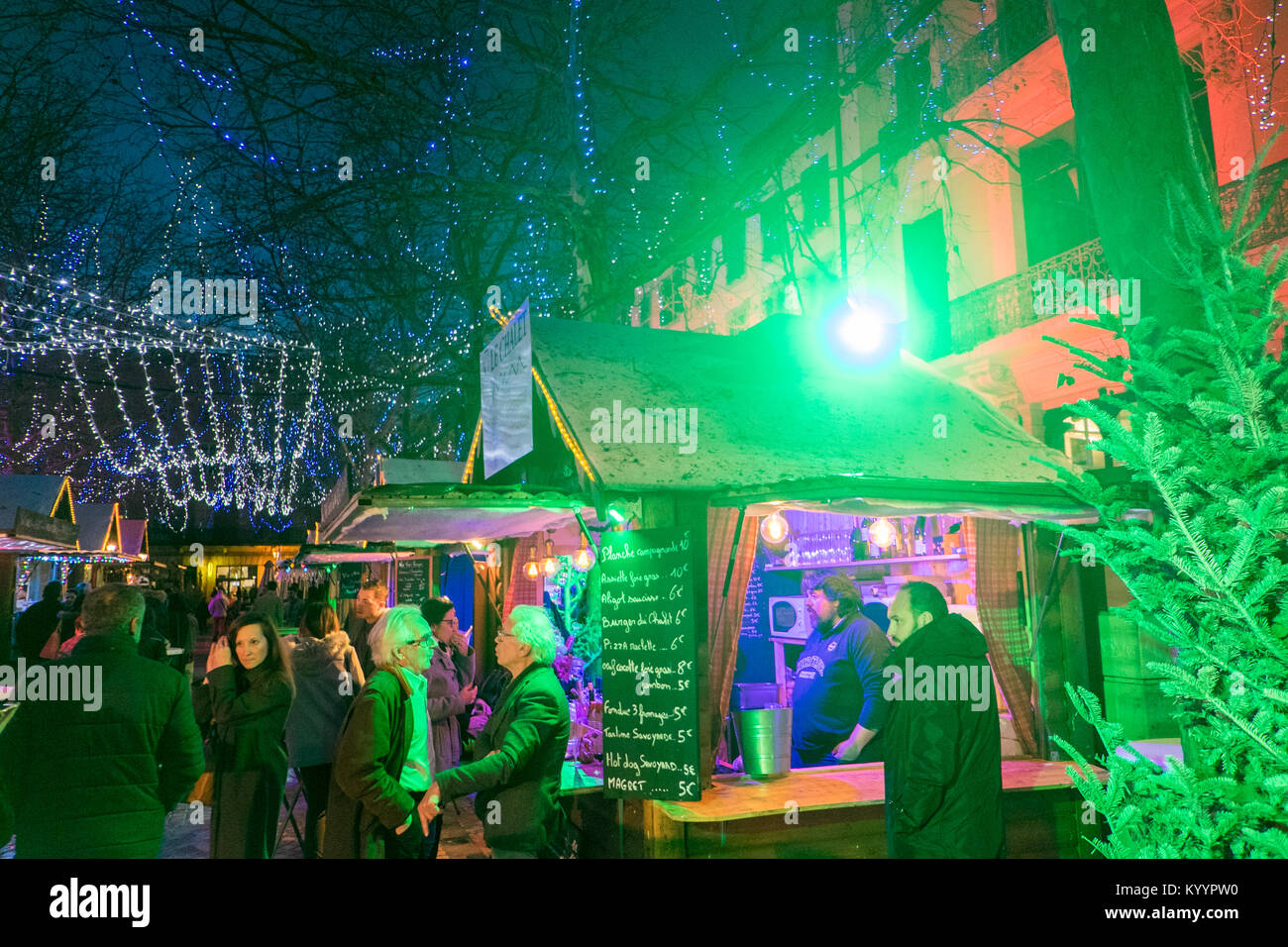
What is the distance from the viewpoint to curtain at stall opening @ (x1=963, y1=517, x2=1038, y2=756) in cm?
709

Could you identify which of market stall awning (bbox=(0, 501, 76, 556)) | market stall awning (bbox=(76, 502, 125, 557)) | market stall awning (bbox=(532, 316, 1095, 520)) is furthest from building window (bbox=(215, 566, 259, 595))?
market stall awning (bbox=(532, 316, 1095, 520))

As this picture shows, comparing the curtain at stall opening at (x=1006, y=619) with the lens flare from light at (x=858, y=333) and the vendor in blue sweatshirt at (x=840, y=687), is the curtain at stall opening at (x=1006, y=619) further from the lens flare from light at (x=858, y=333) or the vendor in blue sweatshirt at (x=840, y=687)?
the lens flare from light at (x=858, y=333)

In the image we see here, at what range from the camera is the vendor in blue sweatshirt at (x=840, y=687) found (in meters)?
6.42

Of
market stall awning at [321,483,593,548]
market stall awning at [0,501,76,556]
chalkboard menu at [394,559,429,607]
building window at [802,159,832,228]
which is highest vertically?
building window at [802,159,832,228]

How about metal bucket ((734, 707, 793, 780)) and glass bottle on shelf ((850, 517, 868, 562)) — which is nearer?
metal bucket ((734, 707, 793, 780))

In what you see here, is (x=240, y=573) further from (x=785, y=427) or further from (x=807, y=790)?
(x=807, y=790)

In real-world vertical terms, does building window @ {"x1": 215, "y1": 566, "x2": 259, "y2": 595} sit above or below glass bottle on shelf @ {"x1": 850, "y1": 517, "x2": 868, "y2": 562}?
below

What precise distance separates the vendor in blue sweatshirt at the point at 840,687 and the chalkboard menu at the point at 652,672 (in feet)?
5.31

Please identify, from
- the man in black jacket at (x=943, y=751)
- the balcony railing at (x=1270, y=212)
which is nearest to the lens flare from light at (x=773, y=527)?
the man in black jacket at (x=943, y=751)

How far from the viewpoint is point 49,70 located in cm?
1316

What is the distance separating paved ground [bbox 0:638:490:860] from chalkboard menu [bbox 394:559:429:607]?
5.05m

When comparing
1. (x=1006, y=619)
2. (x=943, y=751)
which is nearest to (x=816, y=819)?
(x=943, y=751)

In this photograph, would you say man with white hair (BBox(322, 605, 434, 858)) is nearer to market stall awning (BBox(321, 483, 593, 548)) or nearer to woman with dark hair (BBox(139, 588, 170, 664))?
woman with dark hair (BBox(139, 588, 170, 664))
